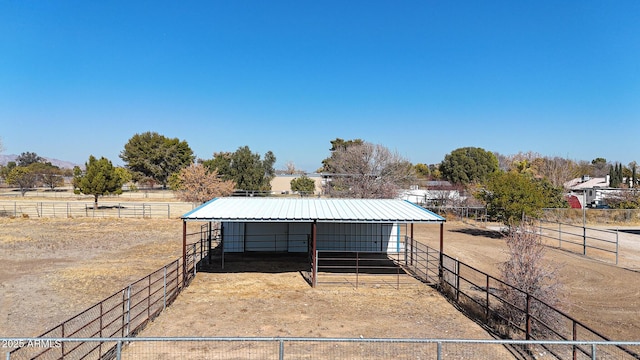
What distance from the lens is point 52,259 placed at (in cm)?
1653

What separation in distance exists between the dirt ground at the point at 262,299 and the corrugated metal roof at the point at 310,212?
2.31 meters

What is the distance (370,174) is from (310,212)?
22967mm

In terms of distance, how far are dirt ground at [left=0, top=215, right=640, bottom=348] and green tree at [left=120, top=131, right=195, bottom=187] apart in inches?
2090

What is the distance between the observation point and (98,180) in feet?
121

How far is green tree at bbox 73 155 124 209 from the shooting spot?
3691 cm

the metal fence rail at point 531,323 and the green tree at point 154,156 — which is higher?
the green tree at point 154,156

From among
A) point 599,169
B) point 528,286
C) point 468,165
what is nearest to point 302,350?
point 528,286

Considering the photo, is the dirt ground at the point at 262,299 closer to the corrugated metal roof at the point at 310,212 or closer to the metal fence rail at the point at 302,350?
the metal fence rail at the point at 302,350

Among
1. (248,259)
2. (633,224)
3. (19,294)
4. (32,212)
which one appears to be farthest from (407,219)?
(32,212)

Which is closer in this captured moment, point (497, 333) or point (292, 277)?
point (497, 333)

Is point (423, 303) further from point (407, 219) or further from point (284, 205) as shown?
point (284, 205)

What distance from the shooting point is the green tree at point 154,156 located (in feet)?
230

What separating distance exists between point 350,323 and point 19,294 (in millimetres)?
10323

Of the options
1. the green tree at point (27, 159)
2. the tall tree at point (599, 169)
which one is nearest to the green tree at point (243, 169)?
the tall tree at point (599, 169)
